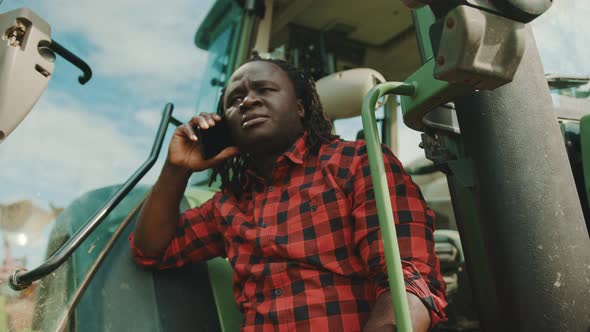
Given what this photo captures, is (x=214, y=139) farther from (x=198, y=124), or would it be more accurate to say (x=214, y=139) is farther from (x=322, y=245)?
(x=322, y=245)

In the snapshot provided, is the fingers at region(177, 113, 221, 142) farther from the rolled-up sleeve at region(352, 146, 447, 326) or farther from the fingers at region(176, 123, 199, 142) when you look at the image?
the rolled-up sleeve at region(352, 146, 447, 326)

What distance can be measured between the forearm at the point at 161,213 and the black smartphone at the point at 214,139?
0.10 m

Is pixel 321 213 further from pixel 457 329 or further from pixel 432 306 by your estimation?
pixel 457 329

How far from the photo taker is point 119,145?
4.81ft

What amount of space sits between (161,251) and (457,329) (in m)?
1.64

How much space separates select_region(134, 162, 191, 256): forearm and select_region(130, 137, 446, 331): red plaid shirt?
0.05m

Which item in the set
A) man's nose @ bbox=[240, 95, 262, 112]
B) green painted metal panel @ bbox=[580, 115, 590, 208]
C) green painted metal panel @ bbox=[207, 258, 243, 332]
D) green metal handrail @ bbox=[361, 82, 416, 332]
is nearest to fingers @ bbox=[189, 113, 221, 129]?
man's nose @ bbox=[240, 95, 262, 112]

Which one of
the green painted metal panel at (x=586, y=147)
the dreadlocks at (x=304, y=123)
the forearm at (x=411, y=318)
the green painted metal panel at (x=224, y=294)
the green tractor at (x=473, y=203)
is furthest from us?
the dreadlocks at (x=304, y=123)

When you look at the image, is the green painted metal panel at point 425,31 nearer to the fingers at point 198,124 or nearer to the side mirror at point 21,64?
the fingers at point 198,124

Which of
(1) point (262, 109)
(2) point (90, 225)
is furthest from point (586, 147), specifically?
(2) point (90, 225)

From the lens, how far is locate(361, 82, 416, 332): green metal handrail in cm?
80

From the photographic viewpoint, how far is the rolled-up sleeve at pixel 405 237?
101 centimetres

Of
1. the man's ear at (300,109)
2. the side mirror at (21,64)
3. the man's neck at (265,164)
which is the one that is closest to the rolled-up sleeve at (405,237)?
the man's neck at (265,164)

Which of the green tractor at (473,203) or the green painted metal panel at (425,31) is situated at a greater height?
the green painted metal panel at (425,31)
